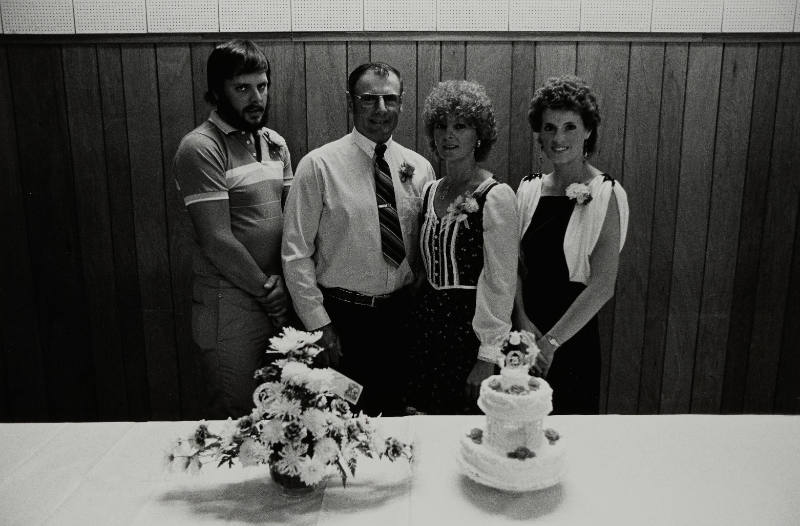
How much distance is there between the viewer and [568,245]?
2318mm

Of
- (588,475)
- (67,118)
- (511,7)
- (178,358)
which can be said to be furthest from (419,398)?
(67,118)

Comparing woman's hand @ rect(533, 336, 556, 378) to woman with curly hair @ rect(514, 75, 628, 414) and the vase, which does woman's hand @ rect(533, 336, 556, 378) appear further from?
the vase

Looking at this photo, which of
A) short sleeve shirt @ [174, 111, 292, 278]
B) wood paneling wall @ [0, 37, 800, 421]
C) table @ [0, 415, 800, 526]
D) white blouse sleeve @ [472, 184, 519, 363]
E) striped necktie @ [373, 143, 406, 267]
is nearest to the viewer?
table @ [0, 415, 800, 526]

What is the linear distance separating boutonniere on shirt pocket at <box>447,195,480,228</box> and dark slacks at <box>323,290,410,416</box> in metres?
0.44

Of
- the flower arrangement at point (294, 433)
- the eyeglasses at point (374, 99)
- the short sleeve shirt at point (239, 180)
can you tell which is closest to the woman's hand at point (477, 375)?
the flower arrangement at point (294, 433)

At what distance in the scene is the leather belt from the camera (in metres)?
2.47

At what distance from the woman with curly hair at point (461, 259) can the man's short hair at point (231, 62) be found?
65cm

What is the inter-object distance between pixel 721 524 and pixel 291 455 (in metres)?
0.95

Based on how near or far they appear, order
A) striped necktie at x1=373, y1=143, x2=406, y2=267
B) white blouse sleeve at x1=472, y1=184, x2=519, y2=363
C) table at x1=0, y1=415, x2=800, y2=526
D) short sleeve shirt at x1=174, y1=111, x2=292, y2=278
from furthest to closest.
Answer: striped necktie at x1=373, y1=143, x2=406, y2=267
short sleeve shirt at x1=174, y1=111, x2=292, y2=278
white blouse sleeve at x1=472, y1=184, x2=519, y2=363
table at x1=0, y1=415, x2=800, y2=526

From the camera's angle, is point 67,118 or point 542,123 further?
point 67,118

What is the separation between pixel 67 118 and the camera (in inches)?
120

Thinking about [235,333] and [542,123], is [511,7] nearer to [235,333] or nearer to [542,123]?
[542,123]

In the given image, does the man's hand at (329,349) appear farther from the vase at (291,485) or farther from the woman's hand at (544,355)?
the vase at (291,485)

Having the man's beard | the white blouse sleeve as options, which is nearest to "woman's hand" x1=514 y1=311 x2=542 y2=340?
the white blouse sleeve
